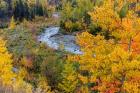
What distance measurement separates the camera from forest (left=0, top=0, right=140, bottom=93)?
30.2 meters

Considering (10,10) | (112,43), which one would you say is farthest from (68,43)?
(10,10)

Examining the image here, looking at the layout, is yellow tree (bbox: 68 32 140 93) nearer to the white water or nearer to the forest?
the forest

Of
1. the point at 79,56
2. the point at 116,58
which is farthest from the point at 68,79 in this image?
the point at 116,58

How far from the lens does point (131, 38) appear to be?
3128cm

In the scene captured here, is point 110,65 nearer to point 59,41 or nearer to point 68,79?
point 68,79

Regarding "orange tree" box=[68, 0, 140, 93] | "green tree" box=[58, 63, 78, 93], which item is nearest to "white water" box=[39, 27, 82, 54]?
"green tree" box=[58, 63, 78, 93]

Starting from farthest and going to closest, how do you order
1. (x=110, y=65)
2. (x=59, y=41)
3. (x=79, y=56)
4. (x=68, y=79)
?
(x=59, y=41) < (x=68, y=79) < (x=79, y=56) < (x=110, y=65)

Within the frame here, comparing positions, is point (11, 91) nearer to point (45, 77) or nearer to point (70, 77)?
point (70, 77)

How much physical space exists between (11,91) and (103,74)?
23635 mm

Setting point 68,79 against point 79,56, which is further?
point 68,79

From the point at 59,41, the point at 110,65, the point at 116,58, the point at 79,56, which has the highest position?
the point at 116,58

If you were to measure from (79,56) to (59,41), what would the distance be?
29741 mm

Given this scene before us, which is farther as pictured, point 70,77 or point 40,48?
point 40,48

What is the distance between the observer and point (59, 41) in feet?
219
